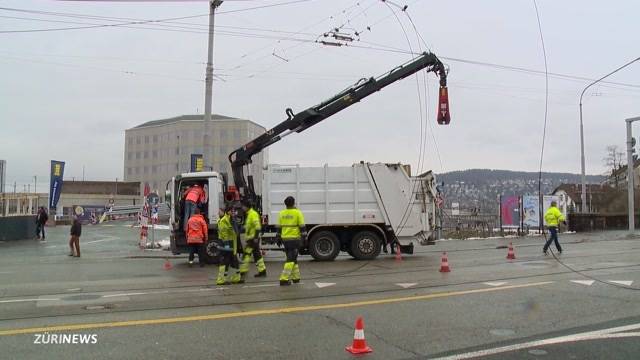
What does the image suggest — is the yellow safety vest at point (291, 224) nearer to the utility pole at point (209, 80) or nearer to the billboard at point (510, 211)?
the utility pole at point (209, 80)

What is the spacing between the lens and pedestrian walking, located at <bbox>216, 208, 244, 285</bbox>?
10.7 meters

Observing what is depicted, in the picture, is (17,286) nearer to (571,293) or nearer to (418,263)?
(418,263)

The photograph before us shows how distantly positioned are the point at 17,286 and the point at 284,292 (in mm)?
5498

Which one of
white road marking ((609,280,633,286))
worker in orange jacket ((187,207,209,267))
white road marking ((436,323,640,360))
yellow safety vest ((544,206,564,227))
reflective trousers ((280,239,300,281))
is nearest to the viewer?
white road marking ((436,323,640,360))

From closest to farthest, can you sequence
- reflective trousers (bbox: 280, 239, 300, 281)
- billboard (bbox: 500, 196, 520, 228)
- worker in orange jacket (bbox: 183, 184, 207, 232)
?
reflective trousers (bbox: 280, 239, 300, 281), worker in orange jacket (bbox: 183, 184, 207, 232), billboard (bbox: 500, 196, 520, 228)

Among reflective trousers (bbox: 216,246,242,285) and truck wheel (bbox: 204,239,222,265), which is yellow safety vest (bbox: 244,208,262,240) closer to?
reflective trousers (bbox: 216,246,242,285)

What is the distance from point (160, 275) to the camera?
12.6 m

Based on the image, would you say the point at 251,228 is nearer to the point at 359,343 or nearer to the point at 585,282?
the point at 359,343

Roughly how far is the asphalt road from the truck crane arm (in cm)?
471

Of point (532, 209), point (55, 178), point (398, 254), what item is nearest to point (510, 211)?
point (532, 209)

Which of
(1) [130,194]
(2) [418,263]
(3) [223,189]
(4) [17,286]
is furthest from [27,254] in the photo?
(1) [130,194]

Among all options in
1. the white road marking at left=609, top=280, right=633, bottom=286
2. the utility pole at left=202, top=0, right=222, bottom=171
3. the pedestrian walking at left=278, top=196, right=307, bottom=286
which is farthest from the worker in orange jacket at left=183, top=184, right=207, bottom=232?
the white road marking at left=609, top=280, right=633, bottom=286

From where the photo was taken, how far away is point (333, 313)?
7.57 meters

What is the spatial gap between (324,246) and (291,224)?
5086mm
